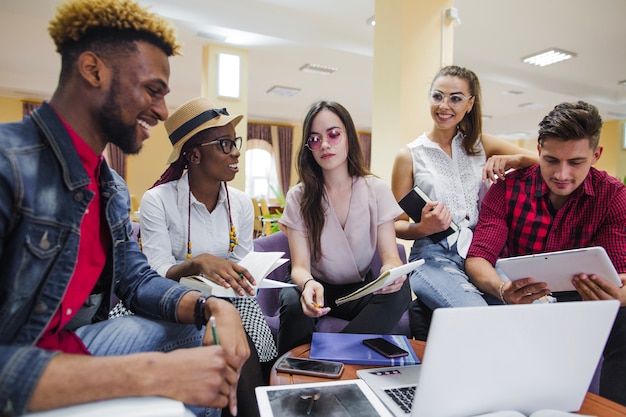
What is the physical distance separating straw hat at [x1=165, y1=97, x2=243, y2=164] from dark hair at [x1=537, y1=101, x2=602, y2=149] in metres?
1.32

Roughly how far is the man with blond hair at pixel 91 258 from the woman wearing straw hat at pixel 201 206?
44 cm

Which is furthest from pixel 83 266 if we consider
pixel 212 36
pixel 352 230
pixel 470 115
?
pixel 212 36

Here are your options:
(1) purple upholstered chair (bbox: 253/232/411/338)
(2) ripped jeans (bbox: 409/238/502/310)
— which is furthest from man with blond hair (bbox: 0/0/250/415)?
(2) ripped jeans (bbox: 409/238/502/310)

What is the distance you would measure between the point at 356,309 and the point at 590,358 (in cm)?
108

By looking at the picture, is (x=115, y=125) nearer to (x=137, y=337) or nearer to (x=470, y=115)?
(x=137, y=337)

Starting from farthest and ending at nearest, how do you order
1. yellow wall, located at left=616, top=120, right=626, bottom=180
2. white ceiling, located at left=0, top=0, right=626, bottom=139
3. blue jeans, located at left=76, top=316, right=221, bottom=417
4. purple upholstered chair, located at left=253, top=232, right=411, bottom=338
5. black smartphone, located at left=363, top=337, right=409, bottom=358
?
yellow wall, located at left=616, top=120, right=626, bottom=180 < white ceiling, located at left=0, top=0, right=626, bottom=139 < purple upholstered chair, located at left=253, top=232, right=411, bottom=338 < black smartphone, located at left=363, top=337, right=409, bottom=358 < blue jeans, located at left=76, top=316, right=221, bottom=417

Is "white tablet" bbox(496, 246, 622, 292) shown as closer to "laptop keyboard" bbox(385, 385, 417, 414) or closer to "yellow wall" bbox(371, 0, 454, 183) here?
"laptop keyboard" bbox(385, 385, 417, 414)

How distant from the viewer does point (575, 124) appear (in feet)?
5.15

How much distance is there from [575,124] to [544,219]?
1.35 ft

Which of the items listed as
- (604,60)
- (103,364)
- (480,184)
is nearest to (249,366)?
(103,364)

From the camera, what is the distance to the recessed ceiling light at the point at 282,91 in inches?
325

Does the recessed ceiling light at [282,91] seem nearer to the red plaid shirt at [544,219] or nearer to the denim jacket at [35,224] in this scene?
the red plaid shirt at [544,219]

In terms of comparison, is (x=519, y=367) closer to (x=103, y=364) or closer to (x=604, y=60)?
(x=103, y=364)

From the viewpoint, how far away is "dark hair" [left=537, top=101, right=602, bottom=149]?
1.57 metres
